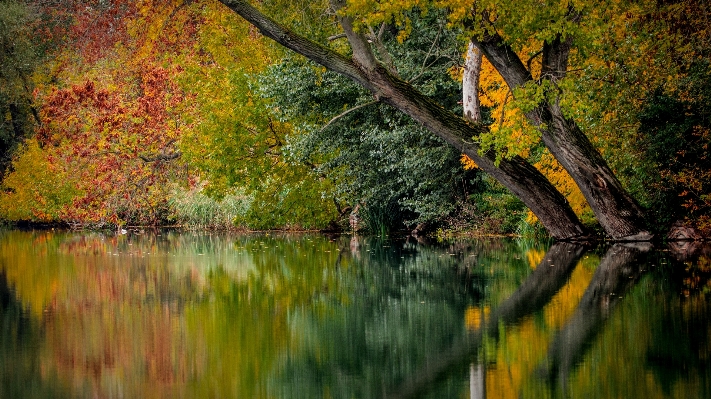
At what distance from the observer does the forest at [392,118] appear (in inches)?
746

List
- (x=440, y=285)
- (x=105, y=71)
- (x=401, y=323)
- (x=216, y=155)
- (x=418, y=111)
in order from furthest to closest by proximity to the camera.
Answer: (x=105, y=71) < (x=216, y=155) < (x=418, y=111) < (x=440, y=285) < (x=401, y=323)

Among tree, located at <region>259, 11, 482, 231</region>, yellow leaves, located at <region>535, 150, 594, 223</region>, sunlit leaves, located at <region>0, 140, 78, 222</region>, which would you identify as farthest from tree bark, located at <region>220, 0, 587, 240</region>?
sunlit leaves, located at <region>0, 140, 78, 222</region>

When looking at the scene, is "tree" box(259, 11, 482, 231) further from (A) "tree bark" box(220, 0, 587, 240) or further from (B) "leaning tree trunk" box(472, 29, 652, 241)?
(B) "leaning tree trunk" box(472, 29, 652, 241)

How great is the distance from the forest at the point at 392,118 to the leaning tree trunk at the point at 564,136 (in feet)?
0.12

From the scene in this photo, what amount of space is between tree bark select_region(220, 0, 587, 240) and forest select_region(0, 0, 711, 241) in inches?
1.6

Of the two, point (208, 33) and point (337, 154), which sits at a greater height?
point (208, 33)

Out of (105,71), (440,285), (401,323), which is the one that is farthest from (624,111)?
(105,71)

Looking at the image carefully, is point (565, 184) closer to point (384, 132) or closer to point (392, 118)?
point (384, 132)

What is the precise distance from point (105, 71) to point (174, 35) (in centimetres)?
1409

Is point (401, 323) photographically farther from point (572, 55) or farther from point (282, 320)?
point (572, 55)

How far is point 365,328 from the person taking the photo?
29.9 feet

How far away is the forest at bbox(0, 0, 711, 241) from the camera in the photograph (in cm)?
1894

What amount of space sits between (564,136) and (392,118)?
7031 mm

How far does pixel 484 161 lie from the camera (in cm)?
1972
